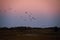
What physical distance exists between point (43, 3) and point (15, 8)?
28.7 inches

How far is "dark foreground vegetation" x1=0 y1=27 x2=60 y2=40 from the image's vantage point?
3053 millimetres

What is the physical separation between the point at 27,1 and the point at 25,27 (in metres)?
0.67

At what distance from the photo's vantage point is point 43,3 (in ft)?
12.3

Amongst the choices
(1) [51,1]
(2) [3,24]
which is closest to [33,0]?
(1) [51,1]

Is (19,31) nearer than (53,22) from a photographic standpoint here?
Yes

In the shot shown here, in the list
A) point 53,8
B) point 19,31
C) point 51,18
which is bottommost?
point 19,31

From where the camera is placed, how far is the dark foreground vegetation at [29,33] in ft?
10.0

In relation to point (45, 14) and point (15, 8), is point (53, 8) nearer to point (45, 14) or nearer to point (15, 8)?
point (45, 14)

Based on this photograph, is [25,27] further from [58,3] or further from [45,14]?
[58,3]

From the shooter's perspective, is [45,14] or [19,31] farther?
[45,14]

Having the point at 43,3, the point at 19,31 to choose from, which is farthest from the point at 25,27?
the point at 43,3

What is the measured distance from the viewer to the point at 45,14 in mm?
3771

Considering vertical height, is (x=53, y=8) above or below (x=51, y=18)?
above

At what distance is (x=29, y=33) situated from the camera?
3.39 metres
